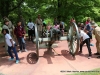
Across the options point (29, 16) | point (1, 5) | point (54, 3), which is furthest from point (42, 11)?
point (1, 5)

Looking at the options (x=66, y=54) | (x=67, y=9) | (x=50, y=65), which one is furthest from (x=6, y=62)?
(x=67, y=9)

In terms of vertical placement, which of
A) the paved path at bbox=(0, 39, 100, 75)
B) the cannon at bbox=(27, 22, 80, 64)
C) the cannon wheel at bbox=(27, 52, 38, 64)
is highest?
the cannon at bbox=(27, 22, 80, 64)

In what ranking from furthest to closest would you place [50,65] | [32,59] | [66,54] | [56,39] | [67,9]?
[67,9], [66,54], [32,59], [56,39], [50,65]

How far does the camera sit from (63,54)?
1080cm

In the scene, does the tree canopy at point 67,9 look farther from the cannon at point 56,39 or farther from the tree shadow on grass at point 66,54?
the cannon at point 56,39

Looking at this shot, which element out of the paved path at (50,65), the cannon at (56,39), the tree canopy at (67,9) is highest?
the tree canopy at (67,9)

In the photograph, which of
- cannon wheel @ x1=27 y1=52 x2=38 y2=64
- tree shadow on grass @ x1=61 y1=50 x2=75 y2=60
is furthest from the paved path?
cannon wheel @ x1=27 y1=52 x2=38 y2=64

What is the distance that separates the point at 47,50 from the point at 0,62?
248 centimetres

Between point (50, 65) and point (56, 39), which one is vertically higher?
point (56, 39)

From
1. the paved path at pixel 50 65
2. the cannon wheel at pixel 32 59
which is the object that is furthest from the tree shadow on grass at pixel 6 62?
the cannon wheel at pixel 32 59

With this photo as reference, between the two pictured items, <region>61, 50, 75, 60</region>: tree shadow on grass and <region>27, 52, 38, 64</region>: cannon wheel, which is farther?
<region>61, 50, 75, 60</region>: tree shadow on grass

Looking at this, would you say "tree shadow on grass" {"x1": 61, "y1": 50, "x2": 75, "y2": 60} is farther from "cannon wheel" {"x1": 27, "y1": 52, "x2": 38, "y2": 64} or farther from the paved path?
"cannon wheel" {"x1": 27, "y1": 52, "x2": 38, "y2": 64}

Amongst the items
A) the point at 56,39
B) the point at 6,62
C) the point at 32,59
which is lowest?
the point at 6,62

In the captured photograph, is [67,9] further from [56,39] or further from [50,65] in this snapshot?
[50,65]
